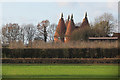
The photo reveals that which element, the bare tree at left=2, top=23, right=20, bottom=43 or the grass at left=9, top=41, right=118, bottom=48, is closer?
the grass at left=9, top=41, right=118, bottom=48

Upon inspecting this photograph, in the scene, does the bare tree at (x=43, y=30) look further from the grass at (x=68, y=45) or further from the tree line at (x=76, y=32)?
the grass at (x=68, y=45)

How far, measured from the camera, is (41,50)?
94.1 ft

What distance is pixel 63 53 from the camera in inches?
1135

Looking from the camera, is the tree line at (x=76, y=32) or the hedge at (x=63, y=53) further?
the tree line at (x=76, y=32)

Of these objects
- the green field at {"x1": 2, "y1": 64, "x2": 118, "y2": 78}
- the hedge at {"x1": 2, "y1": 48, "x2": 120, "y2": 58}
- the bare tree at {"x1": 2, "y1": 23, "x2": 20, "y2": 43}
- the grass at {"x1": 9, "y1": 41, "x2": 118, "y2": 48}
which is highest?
the bare tree at {"x1": 2, "y1": 23, "x2": 20, "y2": 43}

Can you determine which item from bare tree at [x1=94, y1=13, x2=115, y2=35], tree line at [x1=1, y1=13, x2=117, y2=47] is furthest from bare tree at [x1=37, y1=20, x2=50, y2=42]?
bare tree at [x1=94, y1=13, x2=115, y2=35]

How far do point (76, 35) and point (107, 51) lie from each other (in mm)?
11933

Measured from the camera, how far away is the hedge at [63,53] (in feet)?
92.9

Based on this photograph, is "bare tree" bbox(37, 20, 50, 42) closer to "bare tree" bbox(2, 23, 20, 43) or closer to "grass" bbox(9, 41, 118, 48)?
"bare tree" bbox(2, 23, 20, 43)

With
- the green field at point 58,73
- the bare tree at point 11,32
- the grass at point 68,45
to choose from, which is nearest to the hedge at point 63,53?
the grass at point 68,45

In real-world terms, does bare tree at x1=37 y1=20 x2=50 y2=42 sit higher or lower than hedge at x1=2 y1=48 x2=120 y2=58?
higher

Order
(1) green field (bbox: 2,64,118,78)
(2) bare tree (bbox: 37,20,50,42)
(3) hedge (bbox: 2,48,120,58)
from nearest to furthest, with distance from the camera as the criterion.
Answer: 1. (1) green field (bbox: 2,64,118,78)
2. (3) hedge (bbox: 2,48,120,58)
3. (2) bare tree (bbox: 37,20,50,42)

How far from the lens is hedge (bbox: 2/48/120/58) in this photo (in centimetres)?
2833

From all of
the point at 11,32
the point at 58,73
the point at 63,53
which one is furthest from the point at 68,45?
the point at 58,73
